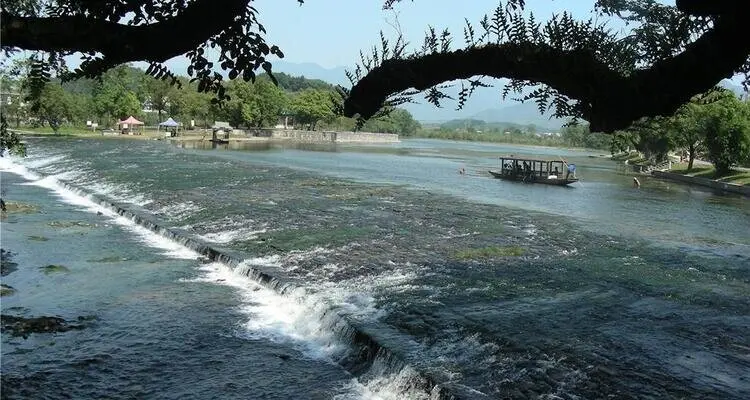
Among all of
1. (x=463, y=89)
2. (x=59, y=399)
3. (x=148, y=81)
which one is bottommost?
(x=59, y=399)

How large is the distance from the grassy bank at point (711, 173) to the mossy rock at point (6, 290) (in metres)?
47.6

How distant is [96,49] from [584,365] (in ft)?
25.2

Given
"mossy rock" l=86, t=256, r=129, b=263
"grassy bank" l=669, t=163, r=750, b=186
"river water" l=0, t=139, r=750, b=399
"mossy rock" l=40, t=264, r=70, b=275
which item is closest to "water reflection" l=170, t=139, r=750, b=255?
"river water" l=0, t=139, r=750, b=399

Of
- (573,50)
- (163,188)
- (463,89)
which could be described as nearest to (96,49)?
(463,89)

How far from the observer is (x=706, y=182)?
51.2m

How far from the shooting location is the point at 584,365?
8852mm

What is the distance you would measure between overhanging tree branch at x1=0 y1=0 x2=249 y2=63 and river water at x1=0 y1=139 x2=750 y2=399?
18.3 ft

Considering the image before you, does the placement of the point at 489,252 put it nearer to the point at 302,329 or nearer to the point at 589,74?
the point at 302,329

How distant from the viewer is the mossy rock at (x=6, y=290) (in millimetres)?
12305

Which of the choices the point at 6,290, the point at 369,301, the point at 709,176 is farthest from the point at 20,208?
A: the point at 709,176

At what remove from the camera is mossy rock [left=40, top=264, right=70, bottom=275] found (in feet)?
46.8

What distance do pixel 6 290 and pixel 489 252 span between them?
11.4 meters

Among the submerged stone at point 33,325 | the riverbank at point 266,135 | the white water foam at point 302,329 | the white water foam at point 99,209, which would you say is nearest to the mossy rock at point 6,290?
the submerged stone at point 33,325

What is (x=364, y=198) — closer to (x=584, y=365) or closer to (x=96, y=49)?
(x=584, y=365)
